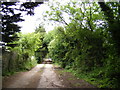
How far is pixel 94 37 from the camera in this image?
22.7ft

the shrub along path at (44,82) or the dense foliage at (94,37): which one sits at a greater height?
the dense foliage at (94,37)

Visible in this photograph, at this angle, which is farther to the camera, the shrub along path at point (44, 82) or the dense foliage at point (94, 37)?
the shrub along path at point (44, 82)

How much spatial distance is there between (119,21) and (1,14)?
6.71 metres

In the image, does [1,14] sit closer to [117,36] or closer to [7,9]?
[7,9]

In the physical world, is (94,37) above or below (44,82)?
above

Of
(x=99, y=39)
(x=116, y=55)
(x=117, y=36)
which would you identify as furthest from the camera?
(x=99, y=39)

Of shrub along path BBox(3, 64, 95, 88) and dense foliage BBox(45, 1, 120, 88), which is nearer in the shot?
dense foliage BBox(45, 1, 120, 88)

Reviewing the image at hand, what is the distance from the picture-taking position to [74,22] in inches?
429

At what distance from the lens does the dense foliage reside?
4.38 metres

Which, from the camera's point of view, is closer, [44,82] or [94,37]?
[94,37]

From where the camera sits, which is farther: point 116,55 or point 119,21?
point 116,55

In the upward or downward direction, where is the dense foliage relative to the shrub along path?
upward

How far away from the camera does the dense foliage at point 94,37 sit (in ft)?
14.4

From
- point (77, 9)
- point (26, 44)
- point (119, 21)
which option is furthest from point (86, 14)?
point (26, 44)
